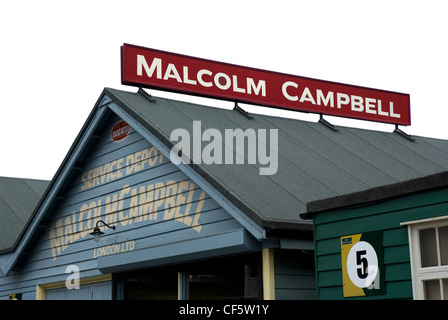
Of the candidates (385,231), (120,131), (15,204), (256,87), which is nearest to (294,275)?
(385,231)

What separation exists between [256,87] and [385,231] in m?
8.74

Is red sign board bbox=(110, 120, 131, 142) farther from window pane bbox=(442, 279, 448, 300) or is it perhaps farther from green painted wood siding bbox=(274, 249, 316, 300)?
window pane bbox=(442, 279, 448, 300)

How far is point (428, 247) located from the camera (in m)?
8.16

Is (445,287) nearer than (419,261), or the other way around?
(445,287)

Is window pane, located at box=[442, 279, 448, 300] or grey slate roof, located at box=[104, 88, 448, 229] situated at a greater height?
grey slate roof, located at box=[104, 88, 448, 229]

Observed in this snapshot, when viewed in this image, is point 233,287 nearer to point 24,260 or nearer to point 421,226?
point 421,226

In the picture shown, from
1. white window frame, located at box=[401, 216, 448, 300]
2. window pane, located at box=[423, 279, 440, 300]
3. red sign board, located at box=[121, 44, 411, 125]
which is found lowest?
window pane, located at box=[423, 279, 440, 300]

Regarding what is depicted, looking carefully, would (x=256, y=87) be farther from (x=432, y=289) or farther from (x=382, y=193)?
(x=432, y=289)

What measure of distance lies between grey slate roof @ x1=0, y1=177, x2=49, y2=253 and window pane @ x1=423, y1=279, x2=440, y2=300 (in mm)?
11239

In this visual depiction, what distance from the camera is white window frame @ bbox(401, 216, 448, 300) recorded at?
7.98 meters

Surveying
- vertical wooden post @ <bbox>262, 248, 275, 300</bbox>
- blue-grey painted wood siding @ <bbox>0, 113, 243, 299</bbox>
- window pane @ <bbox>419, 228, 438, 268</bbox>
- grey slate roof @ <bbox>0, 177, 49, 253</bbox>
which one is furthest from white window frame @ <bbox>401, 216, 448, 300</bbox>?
grey slate roof @ <bbox>0, 177, 49, 253</bbox>

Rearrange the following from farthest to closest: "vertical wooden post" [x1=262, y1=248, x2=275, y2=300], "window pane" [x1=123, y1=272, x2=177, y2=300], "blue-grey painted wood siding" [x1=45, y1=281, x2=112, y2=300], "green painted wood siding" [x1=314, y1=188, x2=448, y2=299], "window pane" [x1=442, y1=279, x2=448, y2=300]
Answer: "blue-grey painted wood siding" [x1=45, y1=281, x2=112, y2=300] → "window pane" [x1=123, y1=272, x2=177, y2=300] → "vertical wooden post" [x1=262, y1=248, x2=275, y2=300] → "green painted wood siding" [x1=314, y1=188, x2=448, y2=299] → "window pane" [x1=442, y1=279, x2=448, y2=300]

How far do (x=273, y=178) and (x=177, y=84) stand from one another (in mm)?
4469

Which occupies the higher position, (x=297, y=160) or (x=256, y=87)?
(x=256, y=87)
